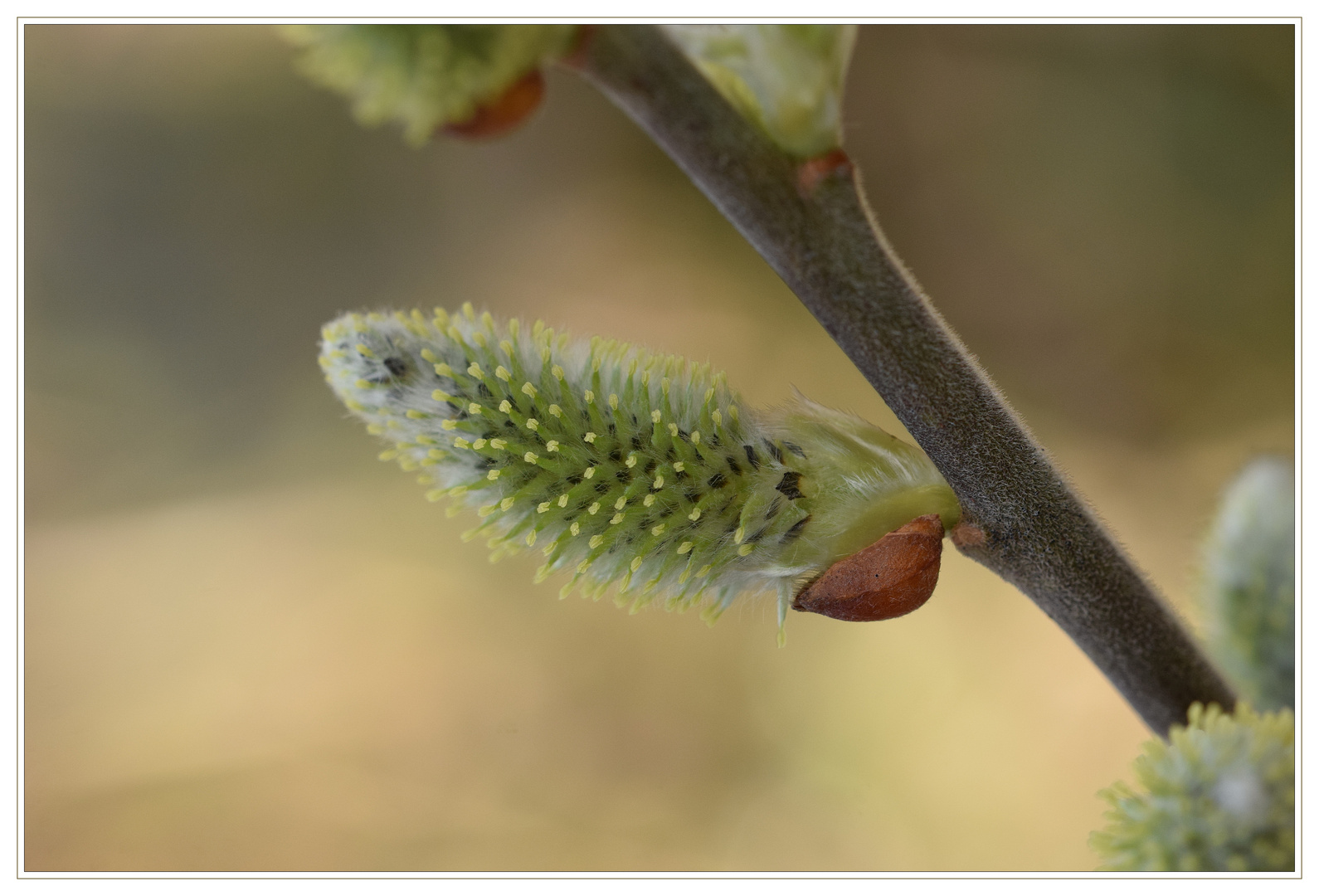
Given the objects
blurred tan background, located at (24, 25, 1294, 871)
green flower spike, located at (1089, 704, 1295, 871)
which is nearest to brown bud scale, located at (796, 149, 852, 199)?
green flower spike, located at (1089, 704, 1295, 871)

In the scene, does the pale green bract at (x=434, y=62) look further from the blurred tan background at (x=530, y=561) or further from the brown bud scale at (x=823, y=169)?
the blurred tan background at (x=530, y=561)

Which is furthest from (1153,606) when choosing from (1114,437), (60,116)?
(60,116)

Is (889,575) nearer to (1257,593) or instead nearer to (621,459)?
(621,459)

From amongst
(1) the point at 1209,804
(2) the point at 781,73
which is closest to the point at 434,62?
(2) the point at 781,73

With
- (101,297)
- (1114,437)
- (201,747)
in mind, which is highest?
(1114,437)

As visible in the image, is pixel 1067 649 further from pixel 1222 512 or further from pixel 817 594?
pixel 817 594
